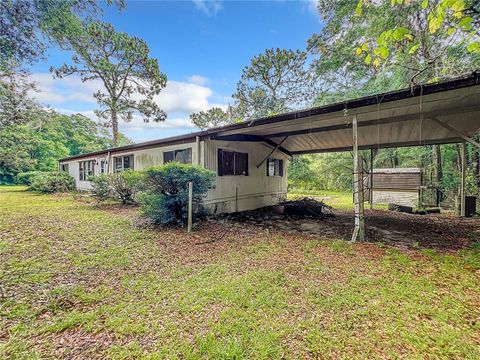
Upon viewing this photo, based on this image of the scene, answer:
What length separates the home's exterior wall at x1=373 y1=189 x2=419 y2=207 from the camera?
33.7 feet

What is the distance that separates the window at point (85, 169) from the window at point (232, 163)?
11.5 meters

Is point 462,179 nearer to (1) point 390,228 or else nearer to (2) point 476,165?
(2) point 476,165

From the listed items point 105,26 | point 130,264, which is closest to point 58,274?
→ point 130,264

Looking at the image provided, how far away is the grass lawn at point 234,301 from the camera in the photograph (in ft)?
6.38

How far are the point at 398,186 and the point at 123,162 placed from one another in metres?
14.4

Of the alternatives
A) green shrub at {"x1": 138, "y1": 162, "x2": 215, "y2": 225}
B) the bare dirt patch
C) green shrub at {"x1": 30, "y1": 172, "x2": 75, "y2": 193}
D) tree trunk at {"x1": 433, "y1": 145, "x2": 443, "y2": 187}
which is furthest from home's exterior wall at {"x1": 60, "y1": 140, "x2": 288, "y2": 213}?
tree trunk at {"x1": 433, "y1": 145, "x2": 443, "y2": 187}

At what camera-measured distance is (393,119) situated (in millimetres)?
5852

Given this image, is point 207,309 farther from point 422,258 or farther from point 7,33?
point 7,33

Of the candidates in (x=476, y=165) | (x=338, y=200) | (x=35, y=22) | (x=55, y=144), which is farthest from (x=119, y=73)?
(x=476, y=165)

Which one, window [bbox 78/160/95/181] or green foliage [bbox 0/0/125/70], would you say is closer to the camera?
green foliage [bbox 0/0/125/70]

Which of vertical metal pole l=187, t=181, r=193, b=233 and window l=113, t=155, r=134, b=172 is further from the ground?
window l=113, t=155, r=134, b=172

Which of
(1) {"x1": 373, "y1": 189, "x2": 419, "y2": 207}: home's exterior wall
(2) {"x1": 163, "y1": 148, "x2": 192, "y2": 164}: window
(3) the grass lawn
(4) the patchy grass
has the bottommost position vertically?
(4) the patchy grass

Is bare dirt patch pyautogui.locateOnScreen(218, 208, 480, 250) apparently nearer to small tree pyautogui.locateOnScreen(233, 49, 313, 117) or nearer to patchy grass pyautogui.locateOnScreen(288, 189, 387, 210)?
patchy grass pyautogui.locateOnScreen(288, 189, 387, 210)

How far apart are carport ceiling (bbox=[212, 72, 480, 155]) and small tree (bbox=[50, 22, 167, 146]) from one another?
1304 centimetres
